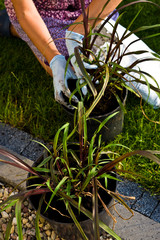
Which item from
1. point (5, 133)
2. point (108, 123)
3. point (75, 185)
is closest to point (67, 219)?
point (75, 185)

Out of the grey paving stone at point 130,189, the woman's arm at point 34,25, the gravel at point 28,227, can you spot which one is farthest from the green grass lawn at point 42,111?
the gravel at point 28,227

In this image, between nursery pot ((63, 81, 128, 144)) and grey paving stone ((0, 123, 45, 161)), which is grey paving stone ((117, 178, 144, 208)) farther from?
grey paving stone ((0, 123, 45, 161))

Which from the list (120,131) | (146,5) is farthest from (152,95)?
(146,5)

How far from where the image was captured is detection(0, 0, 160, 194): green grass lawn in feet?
5.59

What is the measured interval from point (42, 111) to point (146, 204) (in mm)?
954

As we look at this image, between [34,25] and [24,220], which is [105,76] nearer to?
[34,25]

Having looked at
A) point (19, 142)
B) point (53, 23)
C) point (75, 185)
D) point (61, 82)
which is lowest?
point (19, 142)

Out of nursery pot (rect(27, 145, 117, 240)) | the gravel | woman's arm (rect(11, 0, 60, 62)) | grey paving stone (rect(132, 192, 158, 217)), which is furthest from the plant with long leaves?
the gravel

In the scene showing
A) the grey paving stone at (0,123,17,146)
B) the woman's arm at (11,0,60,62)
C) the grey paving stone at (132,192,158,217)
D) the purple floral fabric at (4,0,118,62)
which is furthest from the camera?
the purple floral fabric at (4,0,118,62)

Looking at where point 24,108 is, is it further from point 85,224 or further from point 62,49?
point 85,224

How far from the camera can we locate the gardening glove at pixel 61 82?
1.59m

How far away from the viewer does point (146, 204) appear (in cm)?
154

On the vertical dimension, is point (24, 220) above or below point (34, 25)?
below

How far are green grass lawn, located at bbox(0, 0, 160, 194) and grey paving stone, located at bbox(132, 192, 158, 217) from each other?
48mm
